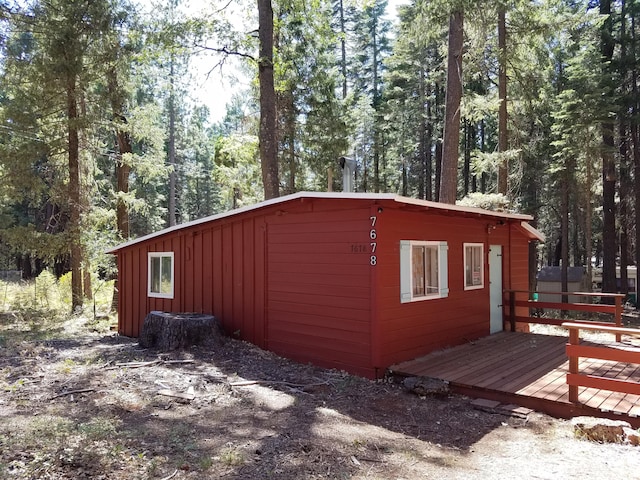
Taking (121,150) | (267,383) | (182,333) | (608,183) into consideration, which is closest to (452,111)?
(182,333)

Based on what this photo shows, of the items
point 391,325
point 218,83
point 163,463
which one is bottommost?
point 163,463

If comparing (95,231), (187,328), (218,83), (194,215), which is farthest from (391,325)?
(194,215)

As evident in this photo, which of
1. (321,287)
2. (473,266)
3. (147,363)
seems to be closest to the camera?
(147,363)

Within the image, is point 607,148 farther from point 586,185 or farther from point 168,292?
point 168,292

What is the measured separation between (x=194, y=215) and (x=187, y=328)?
112ft

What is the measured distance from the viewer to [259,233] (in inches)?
307

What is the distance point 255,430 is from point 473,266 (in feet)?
18.5

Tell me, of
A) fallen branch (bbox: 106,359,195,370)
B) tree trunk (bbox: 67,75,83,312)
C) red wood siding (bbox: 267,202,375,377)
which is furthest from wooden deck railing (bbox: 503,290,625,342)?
tree trunk (bbox: 67,75,83,312)

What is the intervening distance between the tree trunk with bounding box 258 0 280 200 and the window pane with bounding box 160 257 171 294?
2819mm

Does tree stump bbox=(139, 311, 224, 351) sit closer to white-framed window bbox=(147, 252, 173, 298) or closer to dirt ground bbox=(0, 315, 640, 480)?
dirt ground bbox=(0, 315, 640, 480)

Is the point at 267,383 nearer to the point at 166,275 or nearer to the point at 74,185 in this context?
the point at 166,275

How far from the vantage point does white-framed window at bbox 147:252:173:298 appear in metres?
10.0

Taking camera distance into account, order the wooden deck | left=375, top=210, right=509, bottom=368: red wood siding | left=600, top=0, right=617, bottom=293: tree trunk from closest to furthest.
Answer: the wooden deck < left=375, top=210, right=509, bottom=368: red wood siding < left=600, top=0, right=617, bottom=293: tree trunk

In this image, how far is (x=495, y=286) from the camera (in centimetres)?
923
